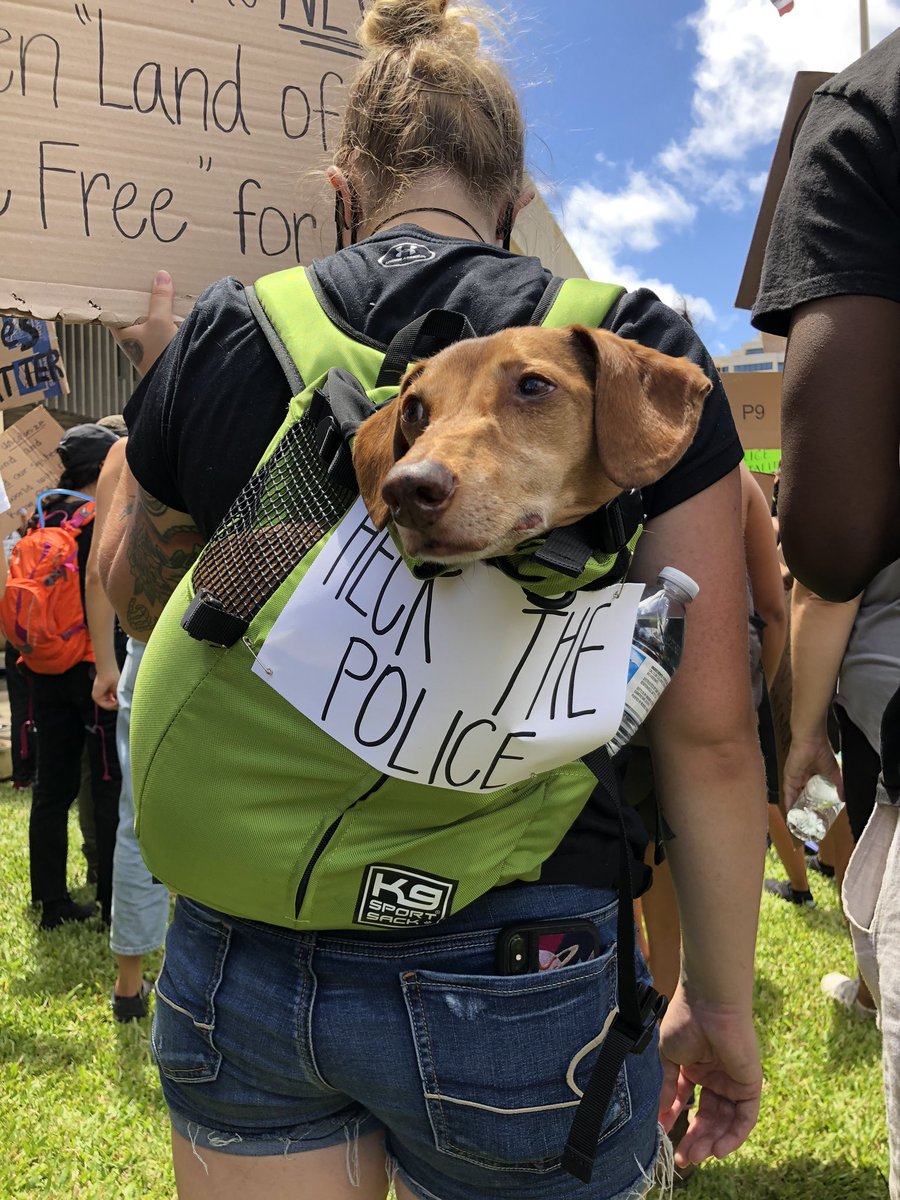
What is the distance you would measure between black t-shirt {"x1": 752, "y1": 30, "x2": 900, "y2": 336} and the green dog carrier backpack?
39cm

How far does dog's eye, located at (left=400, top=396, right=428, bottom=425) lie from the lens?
1057 millimetres

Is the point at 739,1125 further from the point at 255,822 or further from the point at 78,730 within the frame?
the point at 78,730

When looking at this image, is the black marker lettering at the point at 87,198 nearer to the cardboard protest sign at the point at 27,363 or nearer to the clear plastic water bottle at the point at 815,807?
the cardboard protest sign at the point at 27,363

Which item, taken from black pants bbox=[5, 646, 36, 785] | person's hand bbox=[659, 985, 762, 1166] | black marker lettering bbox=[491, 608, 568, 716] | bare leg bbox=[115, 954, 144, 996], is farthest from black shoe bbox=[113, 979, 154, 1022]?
black marker lettering bbox=[491, 608, 568, 716]

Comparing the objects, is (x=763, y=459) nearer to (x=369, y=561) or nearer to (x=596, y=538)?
(x=596, y=538)

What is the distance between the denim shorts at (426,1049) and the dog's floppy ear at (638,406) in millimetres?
553

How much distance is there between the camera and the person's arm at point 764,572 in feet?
10.6

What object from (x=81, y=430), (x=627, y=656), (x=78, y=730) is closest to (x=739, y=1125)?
(x=627, y=656)

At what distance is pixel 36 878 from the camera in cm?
474

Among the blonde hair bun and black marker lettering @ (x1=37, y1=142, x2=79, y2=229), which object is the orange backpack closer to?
black marker lettering @ (x1=37, y1=142, x2=79, y2=229)

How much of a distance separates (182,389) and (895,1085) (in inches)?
52.5

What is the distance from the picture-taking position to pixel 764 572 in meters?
3.44

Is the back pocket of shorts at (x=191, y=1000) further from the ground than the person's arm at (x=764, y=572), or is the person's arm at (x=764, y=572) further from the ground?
the back pocket of shorts at (x=191, y=1000)

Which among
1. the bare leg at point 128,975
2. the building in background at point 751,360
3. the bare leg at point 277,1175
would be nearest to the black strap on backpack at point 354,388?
the bare leg at point 277,1175
